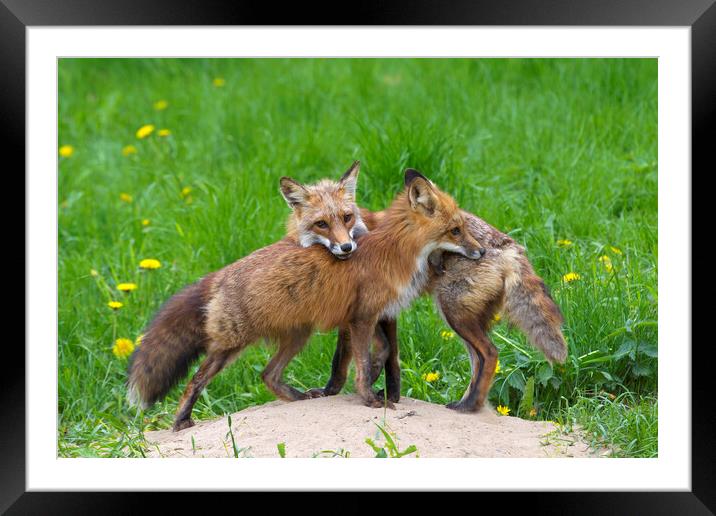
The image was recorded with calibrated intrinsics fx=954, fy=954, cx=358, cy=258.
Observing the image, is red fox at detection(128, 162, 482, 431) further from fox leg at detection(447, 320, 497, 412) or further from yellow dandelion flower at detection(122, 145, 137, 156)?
yellow dandelion flower at detection(122, 145, 137, 156)

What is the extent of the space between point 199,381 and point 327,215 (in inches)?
57.3

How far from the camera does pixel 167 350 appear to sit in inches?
269

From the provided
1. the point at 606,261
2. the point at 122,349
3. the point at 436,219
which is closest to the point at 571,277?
the point at 606,261

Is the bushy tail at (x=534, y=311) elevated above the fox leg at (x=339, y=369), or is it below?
above

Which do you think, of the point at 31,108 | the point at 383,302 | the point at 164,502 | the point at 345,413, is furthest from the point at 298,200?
the point at 164,502

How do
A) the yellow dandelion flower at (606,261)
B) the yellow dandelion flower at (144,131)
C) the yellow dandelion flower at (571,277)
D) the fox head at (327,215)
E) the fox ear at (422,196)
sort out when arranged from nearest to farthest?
the fox ear at (422,196), the fox head at (327,215), the yellow dandelion flower at (571,277), the yellow dandelion flower at (606,261), the yellow dandelion flower at (144,131)

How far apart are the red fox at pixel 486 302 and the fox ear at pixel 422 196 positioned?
0.34m

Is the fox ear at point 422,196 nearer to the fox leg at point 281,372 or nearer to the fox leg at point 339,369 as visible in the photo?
the fox leg at point 339,369

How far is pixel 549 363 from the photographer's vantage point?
6.82m

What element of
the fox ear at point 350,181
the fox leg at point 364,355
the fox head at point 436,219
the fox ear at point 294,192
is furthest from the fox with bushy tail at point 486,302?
the fox ear at point 294,192

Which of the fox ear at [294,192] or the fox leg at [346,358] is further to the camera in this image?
the fox ear at [294,192]

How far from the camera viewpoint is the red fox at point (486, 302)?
634 cm

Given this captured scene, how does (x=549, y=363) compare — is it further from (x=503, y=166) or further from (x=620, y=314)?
(x=503, y=166)

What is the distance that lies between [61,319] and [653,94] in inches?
254
